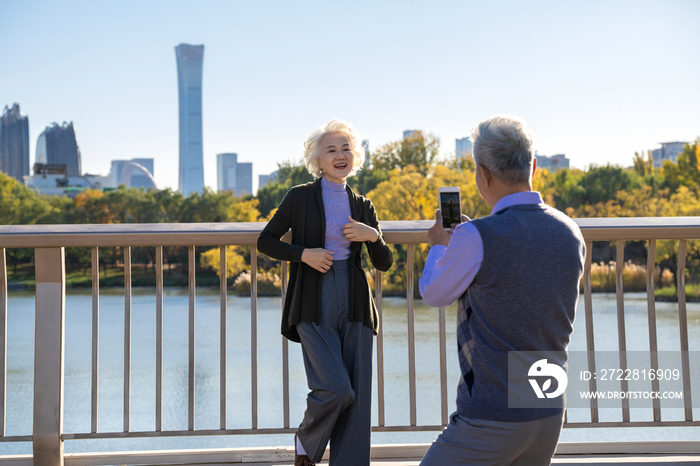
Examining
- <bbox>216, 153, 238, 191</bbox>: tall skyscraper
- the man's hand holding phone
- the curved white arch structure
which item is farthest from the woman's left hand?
<bbox>216, 153, 238, 191</bbox>: tall skyscraper

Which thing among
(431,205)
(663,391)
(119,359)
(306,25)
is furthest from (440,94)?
(663,391)

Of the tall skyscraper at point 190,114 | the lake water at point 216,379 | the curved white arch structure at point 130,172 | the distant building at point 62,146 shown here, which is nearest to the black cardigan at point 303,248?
the lake water at point 216,379

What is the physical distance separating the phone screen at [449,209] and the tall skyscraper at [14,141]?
12745 centimetres

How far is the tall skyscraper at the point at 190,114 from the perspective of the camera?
476 feet

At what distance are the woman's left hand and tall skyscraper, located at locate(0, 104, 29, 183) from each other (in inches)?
4997

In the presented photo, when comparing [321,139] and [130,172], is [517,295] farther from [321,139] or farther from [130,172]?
[130,172]

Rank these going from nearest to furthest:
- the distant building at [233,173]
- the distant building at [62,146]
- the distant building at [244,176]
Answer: the distant building at [62,146]
the distant building at [233,173]
the distant building at [244,176]

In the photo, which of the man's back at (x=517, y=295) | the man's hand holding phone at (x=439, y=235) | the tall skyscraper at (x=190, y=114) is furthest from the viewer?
the tall skyscraper at (x=190, y=114)

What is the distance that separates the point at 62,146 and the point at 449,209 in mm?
118982

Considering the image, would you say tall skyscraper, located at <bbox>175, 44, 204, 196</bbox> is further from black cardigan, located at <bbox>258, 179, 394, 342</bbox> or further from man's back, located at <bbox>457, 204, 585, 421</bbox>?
man's back, located at <bbox>457, 204, 585, 421</bbox>

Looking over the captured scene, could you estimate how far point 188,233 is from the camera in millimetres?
2531

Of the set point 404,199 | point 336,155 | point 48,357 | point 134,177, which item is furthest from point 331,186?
point 134,177

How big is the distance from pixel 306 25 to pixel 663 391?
279 ft

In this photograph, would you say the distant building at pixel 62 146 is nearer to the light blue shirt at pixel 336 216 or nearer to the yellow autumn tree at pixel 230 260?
the yellow autumn tree at pixel 230 260
